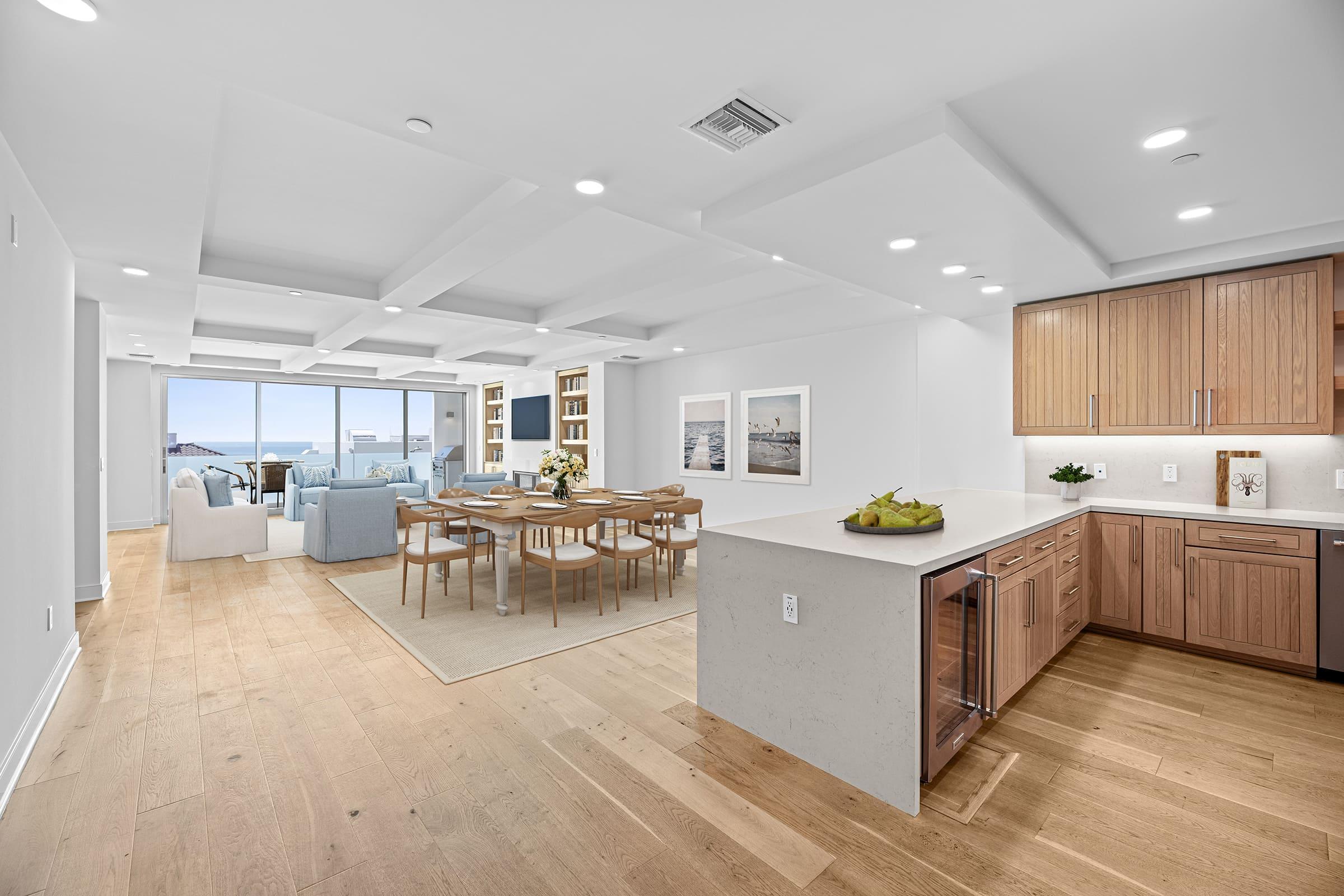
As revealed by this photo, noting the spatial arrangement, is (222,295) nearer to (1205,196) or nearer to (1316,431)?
(1205,196)

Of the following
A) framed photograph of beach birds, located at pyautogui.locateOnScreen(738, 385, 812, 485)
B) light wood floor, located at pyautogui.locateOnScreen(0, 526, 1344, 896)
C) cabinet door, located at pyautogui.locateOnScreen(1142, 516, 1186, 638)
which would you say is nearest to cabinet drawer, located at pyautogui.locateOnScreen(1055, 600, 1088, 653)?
light wood floor, located at pyautogui.locateOnScreen(0, 526, 1344, 896)

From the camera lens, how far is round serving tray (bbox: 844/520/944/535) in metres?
2.62

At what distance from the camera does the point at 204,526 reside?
6539 millimetres

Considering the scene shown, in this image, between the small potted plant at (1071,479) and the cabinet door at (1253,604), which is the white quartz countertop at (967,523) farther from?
the cabinet door at (1253,604)

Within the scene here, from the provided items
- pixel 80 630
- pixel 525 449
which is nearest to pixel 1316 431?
pixel 80 630

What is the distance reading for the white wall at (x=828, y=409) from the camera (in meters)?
5.76

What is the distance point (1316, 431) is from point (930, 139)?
3152 millimetres

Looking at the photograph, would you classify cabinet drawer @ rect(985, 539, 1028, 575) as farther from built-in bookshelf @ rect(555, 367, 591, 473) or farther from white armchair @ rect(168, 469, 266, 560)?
white armchair @ rect(168, 469, 266, 560)

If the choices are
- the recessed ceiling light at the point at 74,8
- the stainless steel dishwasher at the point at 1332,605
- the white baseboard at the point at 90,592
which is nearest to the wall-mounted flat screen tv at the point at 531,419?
the white baseboard at the point at 90,592

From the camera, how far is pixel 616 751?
8.21 feet

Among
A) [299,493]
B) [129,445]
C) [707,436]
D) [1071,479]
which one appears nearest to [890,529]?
[1071,479]

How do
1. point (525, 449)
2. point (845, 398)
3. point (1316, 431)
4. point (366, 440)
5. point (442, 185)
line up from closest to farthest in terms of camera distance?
point (442, 185), point (1316, 431), point (845, 398), point (525, 449), point (366, 440)

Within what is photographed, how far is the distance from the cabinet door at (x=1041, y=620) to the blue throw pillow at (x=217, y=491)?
804cm

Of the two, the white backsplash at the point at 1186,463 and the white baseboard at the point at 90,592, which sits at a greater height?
the white backsplash at the point at 1186,463
